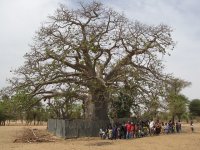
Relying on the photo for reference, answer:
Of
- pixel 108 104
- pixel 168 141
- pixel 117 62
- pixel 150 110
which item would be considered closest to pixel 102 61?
pixel 117 62

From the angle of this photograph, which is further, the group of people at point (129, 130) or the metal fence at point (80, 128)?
the metal fence at point (80, 128)

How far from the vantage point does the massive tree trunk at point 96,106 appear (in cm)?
3174

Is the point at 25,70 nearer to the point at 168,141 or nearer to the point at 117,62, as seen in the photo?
the point at 117,62

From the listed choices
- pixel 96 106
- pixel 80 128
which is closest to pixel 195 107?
pixel 96 106

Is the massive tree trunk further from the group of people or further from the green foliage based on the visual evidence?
the green foliage

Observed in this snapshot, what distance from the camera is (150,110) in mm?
30859

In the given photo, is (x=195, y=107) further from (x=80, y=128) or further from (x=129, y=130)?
(x=129, y=130)

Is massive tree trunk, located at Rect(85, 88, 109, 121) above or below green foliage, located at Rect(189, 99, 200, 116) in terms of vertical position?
below

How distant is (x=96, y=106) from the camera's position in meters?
32.4

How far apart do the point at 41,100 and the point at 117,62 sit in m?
7.26

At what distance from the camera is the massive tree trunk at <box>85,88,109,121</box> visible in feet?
104

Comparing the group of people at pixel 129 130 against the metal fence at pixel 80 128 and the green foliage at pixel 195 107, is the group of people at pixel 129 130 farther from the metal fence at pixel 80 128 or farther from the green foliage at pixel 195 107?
the green foliage at pixel 195 107

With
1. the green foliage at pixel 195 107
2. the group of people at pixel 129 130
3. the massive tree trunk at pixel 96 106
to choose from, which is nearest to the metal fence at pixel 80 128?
the group of people at pixel 129 130

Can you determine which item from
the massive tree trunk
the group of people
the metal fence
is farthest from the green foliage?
the metal fence
